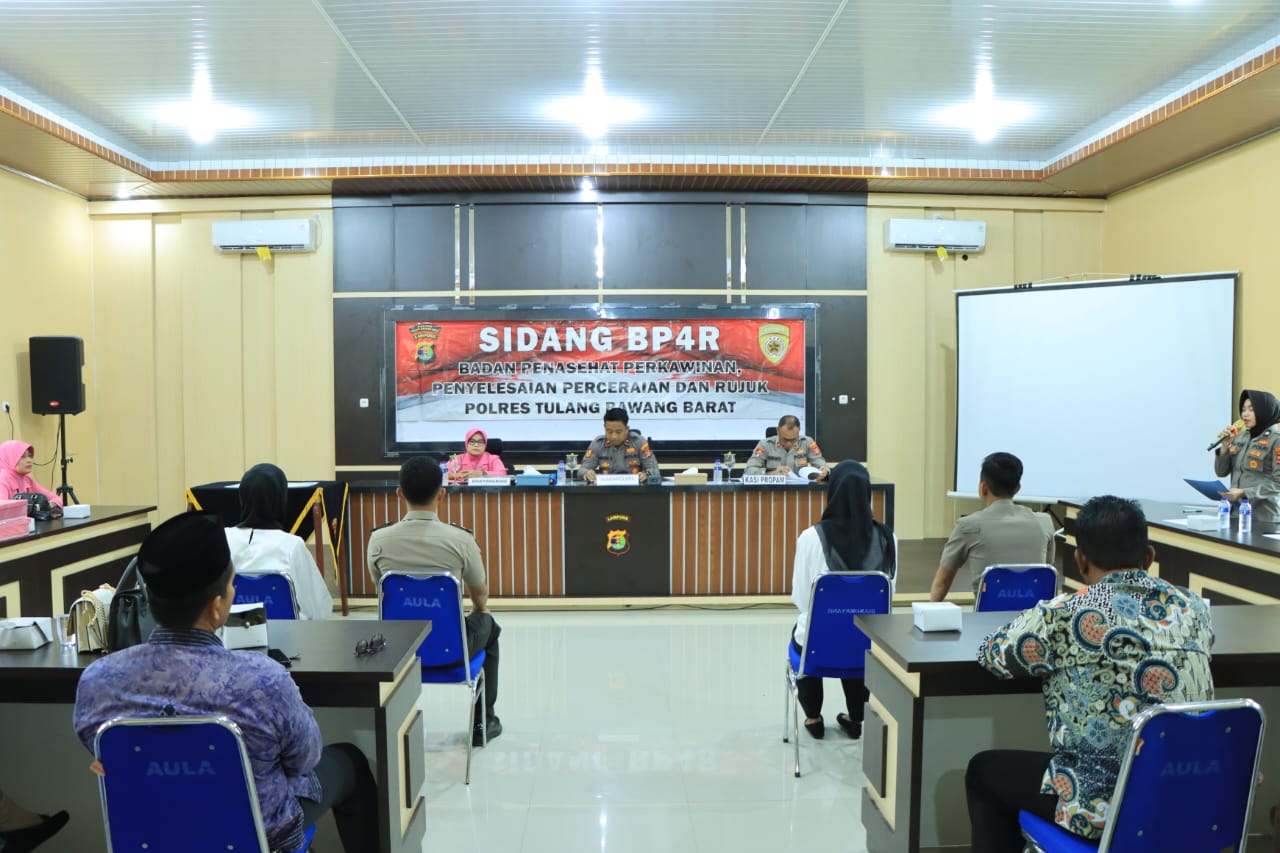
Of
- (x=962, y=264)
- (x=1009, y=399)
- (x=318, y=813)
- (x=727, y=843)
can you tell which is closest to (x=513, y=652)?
(x=727, y=843)

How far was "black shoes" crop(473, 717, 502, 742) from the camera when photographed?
11.3 ft

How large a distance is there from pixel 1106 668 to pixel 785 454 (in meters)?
4.44

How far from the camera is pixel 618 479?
5695mm

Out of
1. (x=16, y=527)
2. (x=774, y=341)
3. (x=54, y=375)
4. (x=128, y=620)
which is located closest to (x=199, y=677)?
(x=128, y=620)

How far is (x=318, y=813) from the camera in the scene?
6.13 ft

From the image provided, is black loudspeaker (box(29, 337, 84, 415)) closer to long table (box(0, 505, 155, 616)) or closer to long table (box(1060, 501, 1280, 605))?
long table (box(0, 505, 155, 616))

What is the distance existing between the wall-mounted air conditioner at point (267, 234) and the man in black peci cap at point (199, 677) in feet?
21.1

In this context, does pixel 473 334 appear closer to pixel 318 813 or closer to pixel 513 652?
pixel 513 652

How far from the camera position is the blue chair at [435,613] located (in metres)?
2.99

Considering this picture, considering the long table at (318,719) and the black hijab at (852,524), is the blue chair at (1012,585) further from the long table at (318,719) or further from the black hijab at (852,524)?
the long table at (318,719)

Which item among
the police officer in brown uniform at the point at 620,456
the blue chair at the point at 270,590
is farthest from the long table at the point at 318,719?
the police officer in brown uniform at the point at 620,456

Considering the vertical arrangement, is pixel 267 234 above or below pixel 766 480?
above

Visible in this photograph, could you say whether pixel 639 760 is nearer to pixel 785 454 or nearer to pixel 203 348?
pixel 785 454

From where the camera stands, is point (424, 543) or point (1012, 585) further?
point (424, 543)
